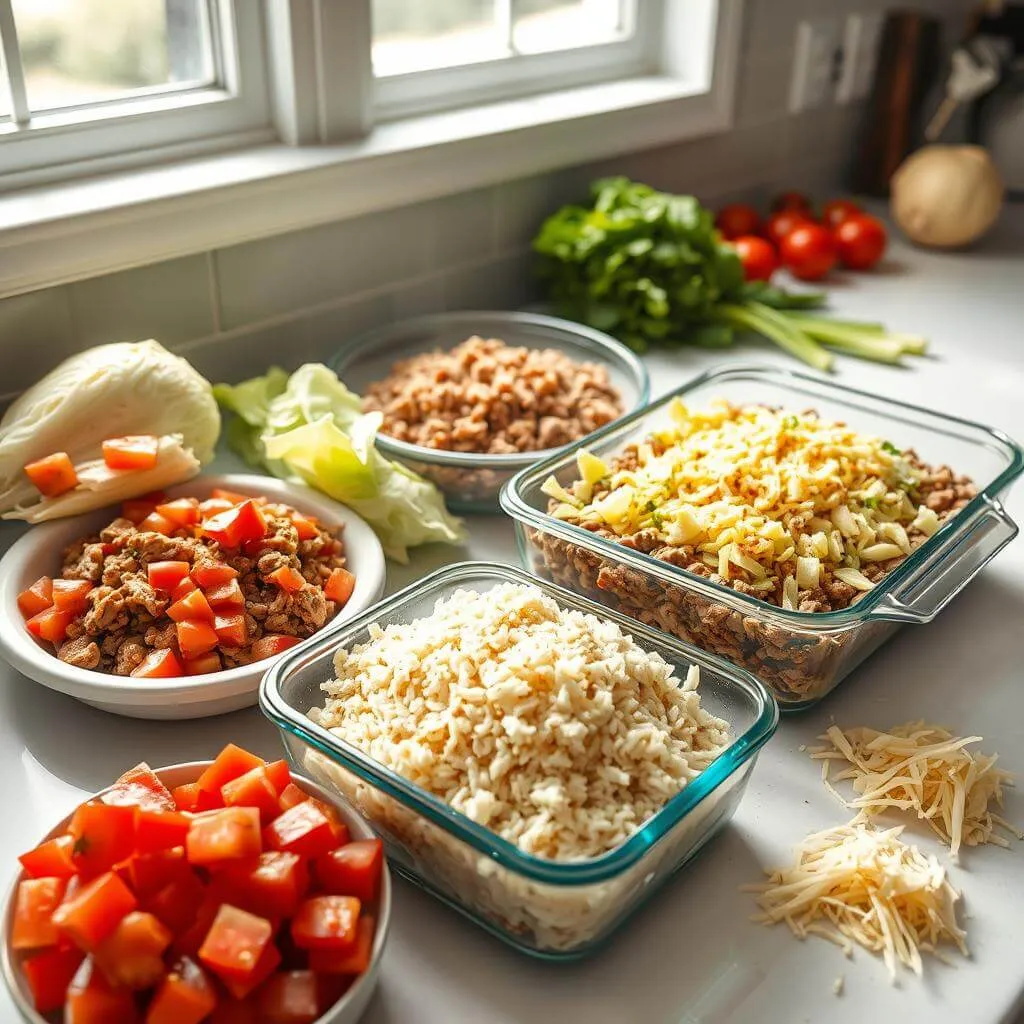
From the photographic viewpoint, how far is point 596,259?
173 centimetres

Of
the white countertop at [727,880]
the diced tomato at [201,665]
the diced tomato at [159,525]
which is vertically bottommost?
the white countertop at [727,880]

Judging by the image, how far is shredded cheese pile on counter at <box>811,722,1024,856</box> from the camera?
3.04 ft

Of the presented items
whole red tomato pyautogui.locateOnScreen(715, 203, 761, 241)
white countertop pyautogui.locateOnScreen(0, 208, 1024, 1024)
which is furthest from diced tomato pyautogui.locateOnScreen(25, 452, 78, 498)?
whole red tomato pyautogui.locateOnScreen(715, 203, 761, 241)

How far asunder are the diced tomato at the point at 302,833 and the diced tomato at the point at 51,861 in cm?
12

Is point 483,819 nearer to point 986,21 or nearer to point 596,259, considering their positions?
point 596,259

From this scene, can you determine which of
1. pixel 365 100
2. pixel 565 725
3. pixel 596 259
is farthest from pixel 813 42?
pixel 565 725

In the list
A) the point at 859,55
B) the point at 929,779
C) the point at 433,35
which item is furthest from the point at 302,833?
the point at 859,55

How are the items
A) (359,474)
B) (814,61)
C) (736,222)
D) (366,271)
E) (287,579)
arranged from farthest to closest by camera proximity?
(814,61), (736,222), (366,271), (359,474), (287,579)

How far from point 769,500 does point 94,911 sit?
70 centimetres

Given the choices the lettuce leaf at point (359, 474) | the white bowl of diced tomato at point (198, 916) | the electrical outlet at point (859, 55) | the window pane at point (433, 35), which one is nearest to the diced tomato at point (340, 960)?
the white bowl of diced tomato at point (198, 916)

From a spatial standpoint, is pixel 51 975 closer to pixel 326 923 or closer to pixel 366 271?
pixel 326 923

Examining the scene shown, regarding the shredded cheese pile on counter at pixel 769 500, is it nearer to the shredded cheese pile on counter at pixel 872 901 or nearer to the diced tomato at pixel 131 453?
the shredded cheese pile on counter at pixel 872 901

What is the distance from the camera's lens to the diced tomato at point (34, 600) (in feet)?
3.44

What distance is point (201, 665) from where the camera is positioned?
3.30ft
